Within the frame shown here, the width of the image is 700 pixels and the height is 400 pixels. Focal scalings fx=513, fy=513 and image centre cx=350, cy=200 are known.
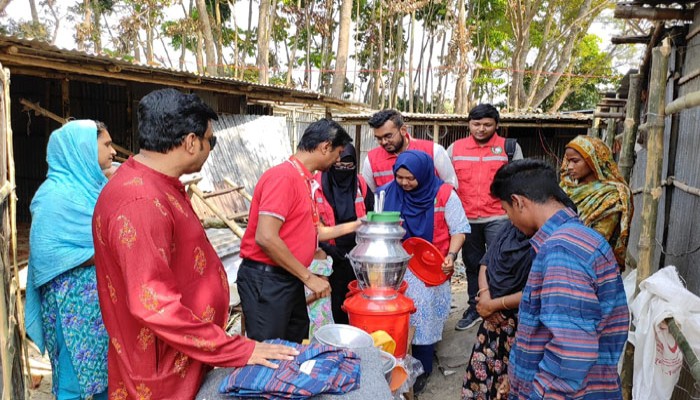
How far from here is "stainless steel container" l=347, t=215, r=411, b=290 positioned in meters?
2.75

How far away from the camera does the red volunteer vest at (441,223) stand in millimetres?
3816

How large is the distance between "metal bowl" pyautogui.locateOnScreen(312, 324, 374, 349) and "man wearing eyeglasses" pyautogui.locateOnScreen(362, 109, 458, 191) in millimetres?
2258

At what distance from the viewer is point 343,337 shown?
217 centimetres

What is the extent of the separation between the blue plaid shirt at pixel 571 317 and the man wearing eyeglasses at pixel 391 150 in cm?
232

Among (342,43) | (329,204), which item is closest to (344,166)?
(329,204)

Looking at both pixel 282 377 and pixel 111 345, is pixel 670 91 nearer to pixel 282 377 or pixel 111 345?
pixel 282 377

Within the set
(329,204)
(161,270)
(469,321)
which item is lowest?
(469,321)

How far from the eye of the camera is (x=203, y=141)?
175cm

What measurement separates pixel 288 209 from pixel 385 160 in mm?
1868

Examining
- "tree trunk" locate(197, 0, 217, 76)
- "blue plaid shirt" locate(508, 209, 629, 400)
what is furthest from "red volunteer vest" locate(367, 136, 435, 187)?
"tree trunk" locate(197, 0, 217, 76)

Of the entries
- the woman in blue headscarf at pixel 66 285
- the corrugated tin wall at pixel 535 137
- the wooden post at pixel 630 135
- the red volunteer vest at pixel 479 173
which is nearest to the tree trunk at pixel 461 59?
the corrugated tin wall at pixel 535 137

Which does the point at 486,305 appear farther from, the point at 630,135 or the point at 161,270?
the point at 630,135

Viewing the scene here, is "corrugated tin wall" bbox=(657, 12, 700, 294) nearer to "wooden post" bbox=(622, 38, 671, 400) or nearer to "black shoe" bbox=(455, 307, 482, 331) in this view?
"wooden post" bbox=(622, 38, 671, 400)

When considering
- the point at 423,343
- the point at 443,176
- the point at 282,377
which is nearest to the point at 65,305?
the point at 282,377
